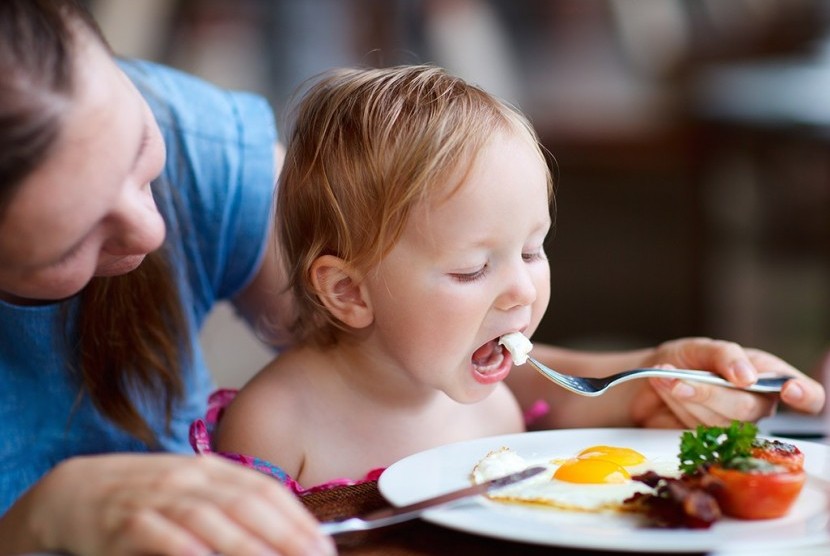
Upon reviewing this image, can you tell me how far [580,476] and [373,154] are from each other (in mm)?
397

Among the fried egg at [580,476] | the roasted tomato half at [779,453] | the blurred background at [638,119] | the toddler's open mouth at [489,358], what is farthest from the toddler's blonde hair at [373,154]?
the blurred background at [638,119]

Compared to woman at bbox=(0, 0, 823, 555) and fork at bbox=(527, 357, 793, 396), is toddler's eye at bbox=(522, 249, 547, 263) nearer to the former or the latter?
fork at bbox=(527, 357, 793, 396)

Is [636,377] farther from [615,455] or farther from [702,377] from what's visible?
[615,455]

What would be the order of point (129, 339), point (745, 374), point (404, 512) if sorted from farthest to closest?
point (129, 339) < point (745, 374) < point (404, 512)

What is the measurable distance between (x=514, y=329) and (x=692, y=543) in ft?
1.18

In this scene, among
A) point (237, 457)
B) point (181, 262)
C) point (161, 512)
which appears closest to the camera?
point (161, 512)

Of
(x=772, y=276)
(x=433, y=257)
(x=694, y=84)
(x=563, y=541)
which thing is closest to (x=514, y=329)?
(x=433, y=257)

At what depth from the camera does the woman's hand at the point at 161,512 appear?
0.71 metres

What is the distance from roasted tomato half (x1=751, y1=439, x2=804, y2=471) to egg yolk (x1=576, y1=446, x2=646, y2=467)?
12 centimetres

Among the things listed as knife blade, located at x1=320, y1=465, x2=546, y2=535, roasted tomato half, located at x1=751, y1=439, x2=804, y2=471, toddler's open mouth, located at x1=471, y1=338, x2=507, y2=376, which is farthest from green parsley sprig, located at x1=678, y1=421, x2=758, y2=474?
toddler's open mouth, located at x1=471, y1=338, x2=507, y2=376

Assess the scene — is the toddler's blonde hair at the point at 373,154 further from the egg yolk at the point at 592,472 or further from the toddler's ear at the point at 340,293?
the egg yolk at the point at 592,472

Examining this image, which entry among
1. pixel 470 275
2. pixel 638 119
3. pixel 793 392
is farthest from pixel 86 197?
pixel 638 119

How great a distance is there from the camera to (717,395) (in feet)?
3.81

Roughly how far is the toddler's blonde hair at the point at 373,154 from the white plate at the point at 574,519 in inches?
9.3
